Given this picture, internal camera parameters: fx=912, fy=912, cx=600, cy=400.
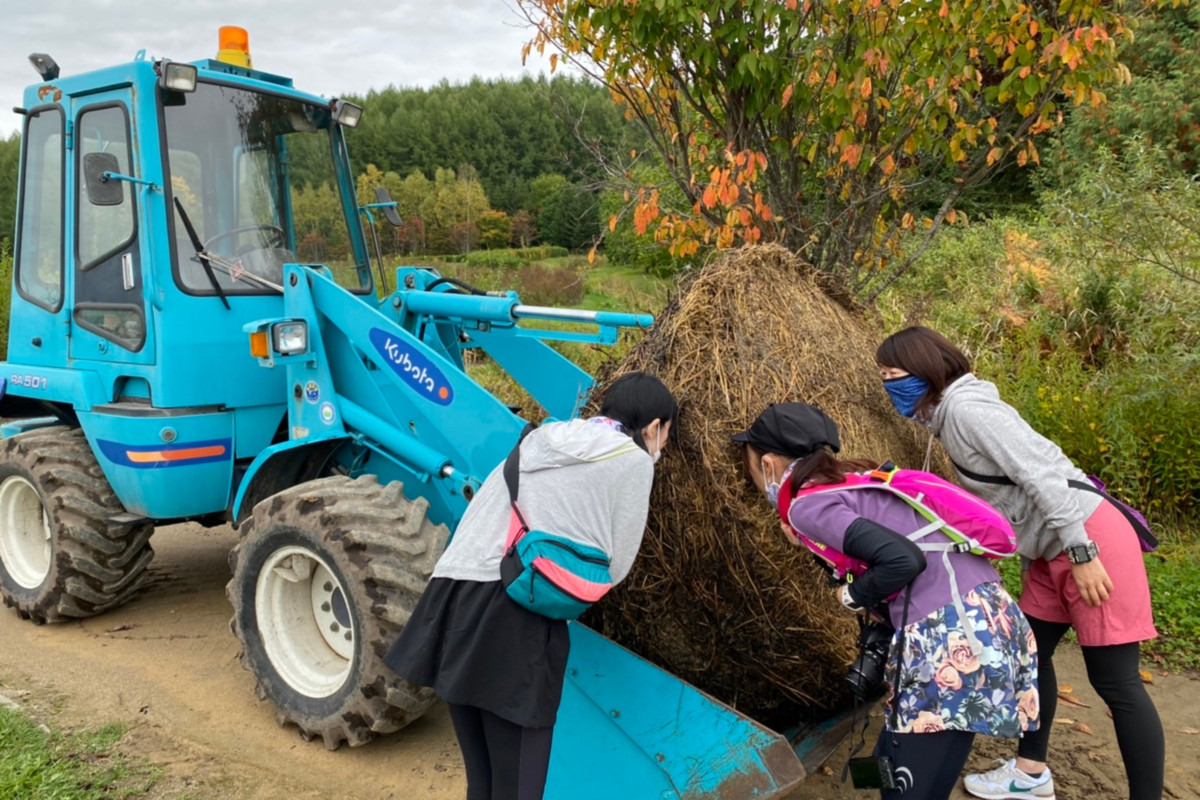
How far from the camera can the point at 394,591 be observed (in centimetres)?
354

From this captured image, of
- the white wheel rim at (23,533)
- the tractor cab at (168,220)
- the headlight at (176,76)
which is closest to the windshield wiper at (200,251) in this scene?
the tractor cab at (168,220)

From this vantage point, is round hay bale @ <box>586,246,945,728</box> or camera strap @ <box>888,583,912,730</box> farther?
round hay bale @ <box>586,246,945,728</box>

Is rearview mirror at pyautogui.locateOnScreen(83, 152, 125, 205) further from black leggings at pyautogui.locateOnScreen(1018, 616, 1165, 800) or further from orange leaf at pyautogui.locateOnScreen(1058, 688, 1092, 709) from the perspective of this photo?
orange leaf at pyautogui.locateOnScreen(1058, 688, 1092, 709)

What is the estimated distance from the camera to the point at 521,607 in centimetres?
253

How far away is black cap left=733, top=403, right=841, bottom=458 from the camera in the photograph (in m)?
2.64

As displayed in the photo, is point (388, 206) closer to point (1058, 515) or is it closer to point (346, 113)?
point (346, 113)

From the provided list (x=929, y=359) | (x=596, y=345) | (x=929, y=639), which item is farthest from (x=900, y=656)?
(x=596, y=345)

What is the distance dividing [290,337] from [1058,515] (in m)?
3.21

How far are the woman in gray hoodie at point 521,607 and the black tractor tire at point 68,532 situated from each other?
9.55 feet

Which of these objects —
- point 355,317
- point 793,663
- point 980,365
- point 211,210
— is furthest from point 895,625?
point 980,365

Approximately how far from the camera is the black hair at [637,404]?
8.84 feet

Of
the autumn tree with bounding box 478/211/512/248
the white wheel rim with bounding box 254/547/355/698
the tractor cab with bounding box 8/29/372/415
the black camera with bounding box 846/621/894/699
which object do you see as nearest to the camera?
the black camera with bounding box 846/621/894/699

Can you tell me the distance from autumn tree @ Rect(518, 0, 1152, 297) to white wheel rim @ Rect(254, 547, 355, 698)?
2285mm

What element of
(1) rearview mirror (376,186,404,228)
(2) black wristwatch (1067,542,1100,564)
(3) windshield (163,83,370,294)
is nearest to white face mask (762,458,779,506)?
(2) black wristwatch (1067,542,1100,564)
